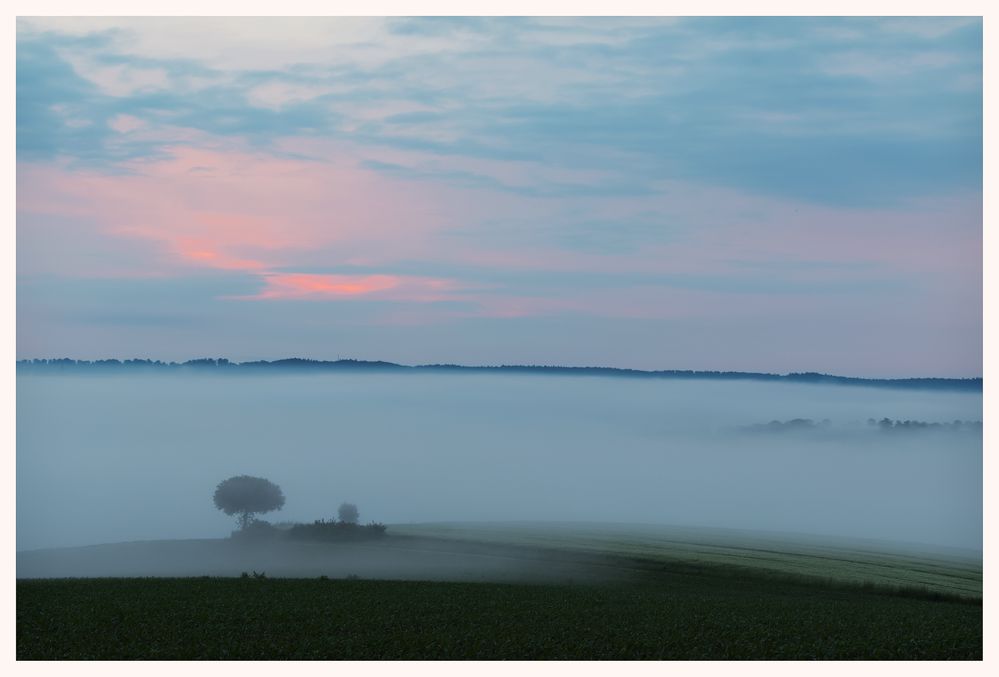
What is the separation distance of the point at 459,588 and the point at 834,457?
30.8 feet

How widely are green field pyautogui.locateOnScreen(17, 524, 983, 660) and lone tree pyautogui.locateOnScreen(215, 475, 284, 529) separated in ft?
4.02

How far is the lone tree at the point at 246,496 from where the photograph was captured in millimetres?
20281

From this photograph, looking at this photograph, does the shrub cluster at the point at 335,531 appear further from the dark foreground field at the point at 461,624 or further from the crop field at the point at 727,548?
the dark foreground field at the point at 461,624

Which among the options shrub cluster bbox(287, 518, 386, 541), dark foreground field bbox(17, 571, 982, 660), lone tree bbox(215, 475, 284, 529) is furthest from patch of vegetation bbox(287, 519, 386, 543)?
dark foreground field bbox(17, 571, 982, 660)

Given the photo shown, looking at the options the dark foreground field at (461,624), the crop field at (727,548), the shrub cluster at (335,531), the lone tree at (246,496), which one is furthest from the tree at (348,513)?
the dark foreground field at (461,624)

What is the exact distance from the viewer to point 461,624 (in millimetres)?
14086

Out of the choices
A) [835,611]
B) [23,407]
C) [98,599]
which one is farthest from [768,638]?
[23,407]

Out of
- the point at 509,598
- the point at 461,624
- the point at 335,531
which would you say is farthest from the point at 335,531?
the point at 461,624

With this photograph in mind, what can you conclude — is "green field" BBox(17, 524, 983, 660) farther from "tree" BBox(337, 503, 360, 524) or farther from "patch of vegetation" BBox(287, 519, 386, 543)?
"tree" BBox(337, 503, 360, 524)

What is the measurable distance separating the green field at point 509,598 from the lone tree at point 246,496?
123 centimetres

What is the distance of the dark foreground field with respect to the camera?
43.2 ft

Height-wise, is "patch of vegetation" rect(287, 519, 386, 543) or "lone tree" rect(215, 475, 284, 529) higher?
"lone tree" rect(215, 475, 284, 529)

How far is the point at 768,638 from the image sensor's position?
1373 centimetres

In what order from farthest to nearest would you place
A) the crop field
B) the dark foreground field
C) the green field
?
the crop field
the green field
the dark foreground field
